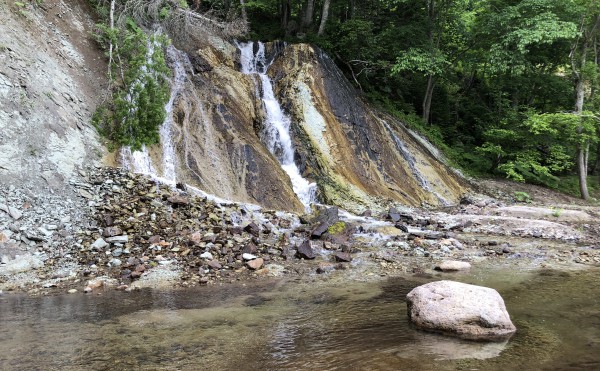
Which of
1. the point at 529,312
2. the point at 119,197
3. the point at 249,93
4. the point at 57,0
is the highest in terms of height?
the point at 57,0

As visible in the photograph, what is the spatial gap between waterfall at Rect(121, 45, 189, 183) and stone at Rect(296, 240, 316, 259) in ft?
16.5

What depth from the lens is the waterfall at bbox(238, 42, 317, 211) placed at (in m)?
15.1

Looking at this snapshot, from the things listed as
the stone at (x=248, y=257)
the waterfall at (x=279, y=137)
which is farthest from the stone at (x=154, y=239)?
the waterfall at (x=279, y=137)

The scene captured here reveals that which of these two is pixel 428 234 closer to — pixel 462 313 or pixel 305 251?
pixel 305 251

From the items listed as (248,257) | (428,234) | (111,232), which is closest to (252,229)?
(248,257)

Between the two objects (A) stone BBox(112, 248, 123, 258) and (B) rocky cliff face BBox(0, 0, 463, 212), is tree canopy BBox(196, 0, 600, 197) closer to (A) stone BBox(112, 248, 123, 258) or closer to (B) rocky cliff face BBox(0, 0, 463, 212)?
(B) rocky cliff face BBox(0, 0, 463, 212)

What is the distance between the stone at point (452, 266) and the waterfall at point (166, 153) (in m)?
8.06

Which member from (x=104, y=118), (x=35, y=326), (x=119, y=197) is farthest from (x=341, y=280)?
(x=104, y=118)

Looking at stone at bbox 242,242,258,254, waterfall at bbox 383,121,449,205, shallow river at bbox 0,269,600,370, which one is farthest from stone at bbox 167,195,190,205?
waterfall at bbox 383,121,449,205

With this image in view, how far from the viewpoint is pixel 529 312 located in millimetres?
5977

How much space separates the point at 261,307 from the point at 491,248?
7.23 meters

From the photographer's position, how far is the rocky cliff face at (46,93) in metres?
9.61

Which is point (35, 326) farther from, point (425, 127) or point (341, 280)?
point (425, 127)

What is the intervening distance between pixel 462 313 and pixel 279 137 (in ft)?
40.6
